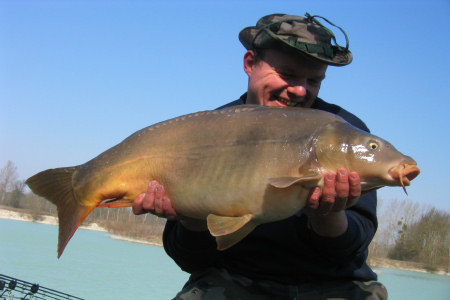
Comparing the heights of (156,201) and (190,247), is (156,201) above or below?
above

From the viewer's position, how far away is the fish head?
1819mm

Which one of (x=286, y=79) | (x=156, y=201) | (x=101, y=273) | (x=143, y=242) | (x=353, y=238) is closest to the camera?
(x=156, y=201)

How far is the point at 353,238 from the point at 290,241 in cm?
36

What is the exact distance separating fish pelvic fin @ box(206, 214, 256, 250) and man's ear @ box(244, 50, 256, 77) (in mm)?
1420

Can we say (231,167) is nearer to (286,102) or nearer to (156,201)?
(156,201)

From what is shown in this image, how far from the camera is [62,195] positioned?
7.78ft

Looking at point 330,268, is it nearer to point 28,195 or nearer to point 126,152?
point 126,152

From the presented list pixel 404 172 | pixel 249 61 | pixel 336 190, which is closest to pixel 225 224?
pixel 336 190

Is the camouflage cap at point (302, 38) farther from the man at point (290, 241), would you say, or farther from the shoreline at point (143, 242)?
the shoreline at point (143, 242)

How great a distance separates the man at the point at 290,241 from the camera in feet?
8.08

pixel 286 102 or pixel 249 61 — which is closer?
pixel 286 102

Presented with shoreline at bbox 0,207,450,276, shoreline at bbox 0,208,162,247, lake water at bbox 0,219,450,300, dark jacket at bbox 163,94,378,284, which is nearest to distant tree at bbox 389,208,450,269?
shoreline at bbox 0,207,450,276

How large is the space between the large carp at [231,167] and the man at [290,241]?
A: 9.5 inches

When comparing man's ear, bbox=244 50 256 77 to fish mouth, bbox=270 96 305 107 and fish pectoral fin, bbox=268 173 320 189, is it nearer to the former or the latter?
fish mouth, bbox=270 96 305 107
